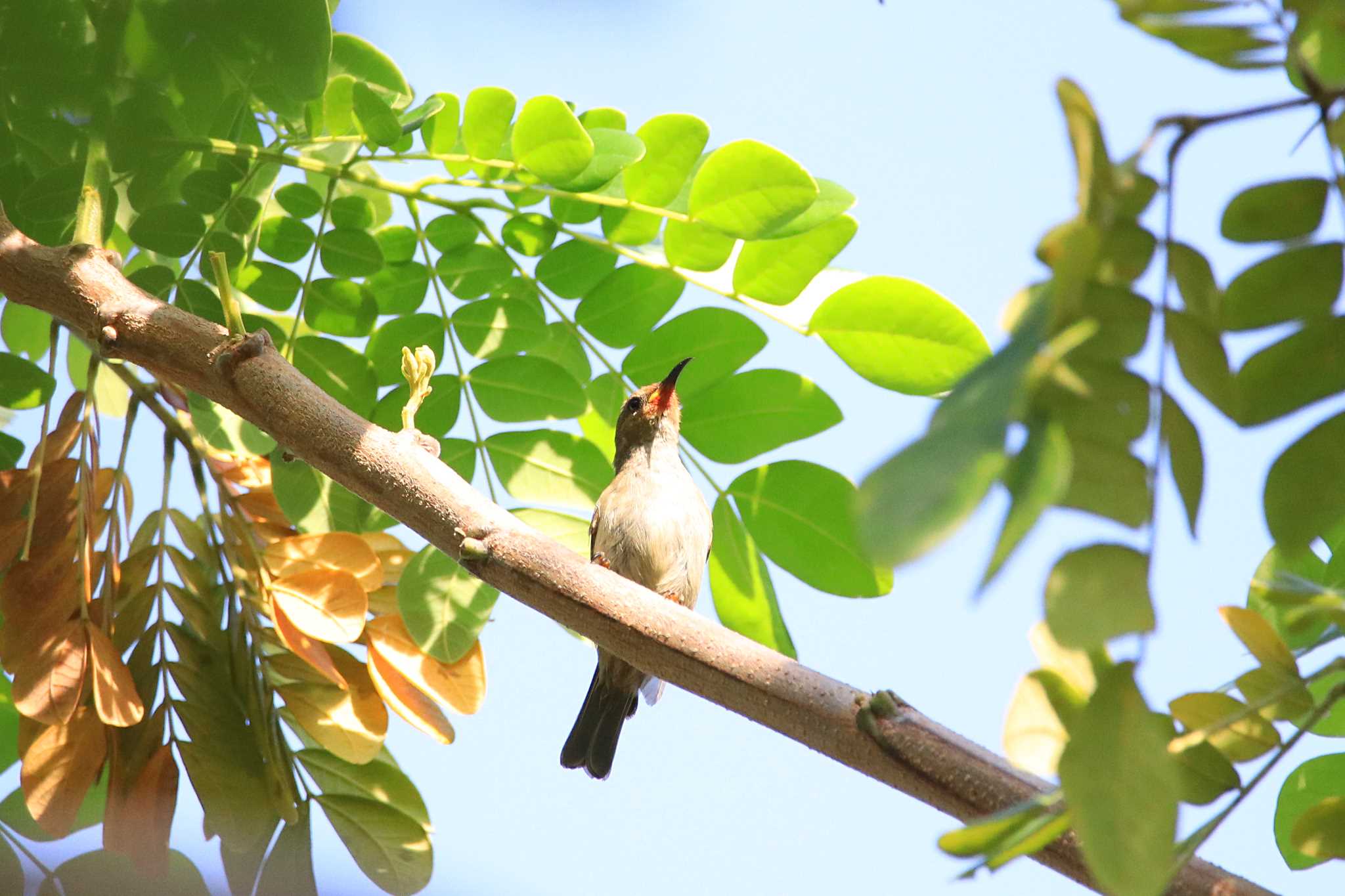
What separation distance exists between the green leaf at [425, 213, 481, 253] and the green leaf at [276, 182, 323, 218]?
0.67ft

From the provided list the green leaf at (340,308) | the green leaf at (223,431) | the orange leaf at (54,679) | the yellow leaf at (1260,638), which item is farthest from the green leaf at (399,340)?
the yellow leaf at (1260,638)

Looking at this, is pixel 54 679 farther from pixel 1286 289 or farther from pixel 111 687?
pixel 1286 289

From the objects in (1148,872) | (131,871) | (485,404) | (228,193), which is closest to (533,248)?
(485,404)

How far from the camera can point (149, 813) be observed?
1.75 m

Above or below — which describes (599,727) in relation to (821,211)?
below

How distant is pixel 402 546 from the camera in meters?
1.99

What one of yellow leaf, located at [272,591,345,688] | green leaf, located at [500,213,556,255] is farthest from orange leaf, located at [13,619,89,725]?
green leaf, located at [500,213,556,255]

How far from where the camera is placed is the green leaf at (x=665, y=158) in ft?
5.78

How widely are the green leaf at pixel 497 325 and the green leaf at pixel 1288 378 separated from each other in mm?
1433

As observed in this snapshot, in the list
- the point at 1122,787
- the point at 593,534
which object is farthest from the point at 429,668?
the point at 1122,787

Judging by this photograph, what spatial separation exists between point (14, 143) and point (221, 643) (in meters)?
0.89

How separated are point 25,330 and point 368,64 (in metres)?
1.05

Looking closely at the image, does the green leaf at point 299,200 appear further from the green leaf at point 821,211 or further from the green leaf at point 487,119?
the green leaf at point 821,211

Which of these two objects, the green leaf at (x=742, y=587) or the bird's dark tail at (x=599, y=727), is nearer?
the green leaf at (x=742, y=587)
